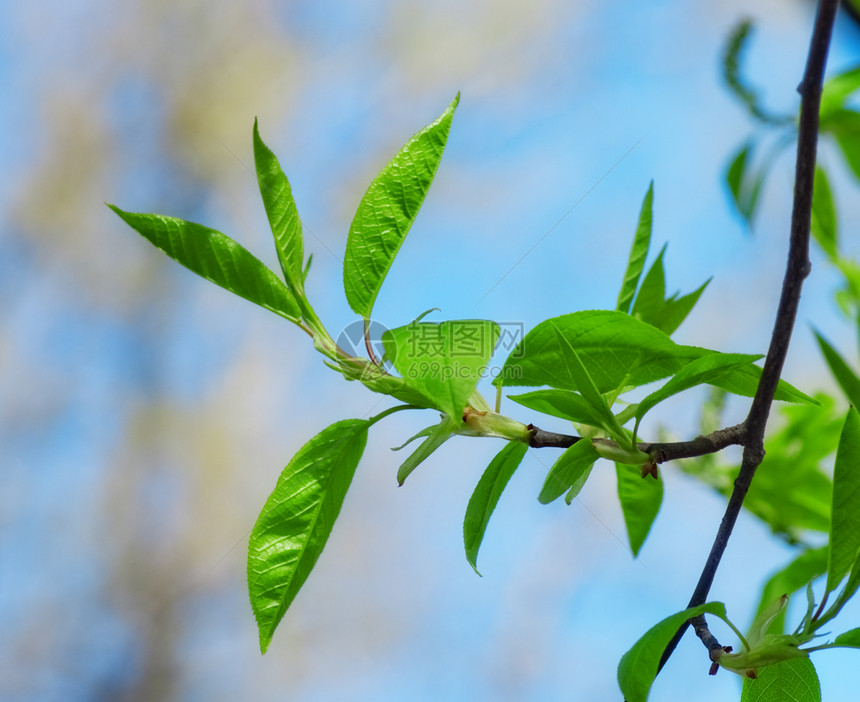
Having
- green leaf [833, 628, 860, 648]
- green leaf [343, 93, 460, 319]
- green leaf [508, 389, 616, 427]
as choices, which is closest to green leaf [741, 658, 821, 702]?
green leaf [833, 628, 860, 648]

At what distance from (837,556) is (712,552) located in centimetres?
5

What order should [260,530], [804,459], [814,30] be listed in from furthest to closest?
1. [804,459]
2. [260,530]
3. [814,30]

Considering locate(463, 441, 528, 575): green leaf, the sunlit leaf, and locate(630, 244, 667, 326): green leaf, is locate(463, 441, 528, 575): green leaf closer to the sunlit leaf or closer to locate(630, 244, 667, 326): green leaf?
locate(630, 244, 667, 326): green leaf

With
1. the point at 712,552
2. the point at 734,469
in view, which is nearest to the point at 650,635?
the point at 712,552

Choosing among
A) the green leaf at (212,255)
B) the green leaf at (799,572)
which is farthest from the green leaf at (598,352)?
the green leaf at (799,572)

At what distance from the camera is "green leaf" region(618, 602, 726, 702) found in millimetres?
268

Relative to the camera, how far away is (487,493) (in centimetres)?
33

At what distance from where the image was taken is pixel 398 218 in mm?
321

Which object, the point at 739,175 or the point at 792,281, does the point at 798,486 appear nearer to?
the point at 739,175

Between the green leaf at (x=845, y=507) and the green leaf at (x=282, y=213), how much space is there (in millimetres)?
228

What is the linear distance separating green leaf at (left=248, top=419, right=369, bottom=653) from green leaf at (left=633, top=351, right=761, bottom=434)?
123 mm

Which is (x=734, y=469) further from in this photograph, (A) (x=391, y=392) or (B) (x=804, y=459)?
(A) (x=391, y=392)

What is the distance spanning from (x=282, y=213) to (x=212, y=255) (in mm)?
34

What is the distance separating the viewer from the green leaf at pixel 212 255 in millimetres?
316
